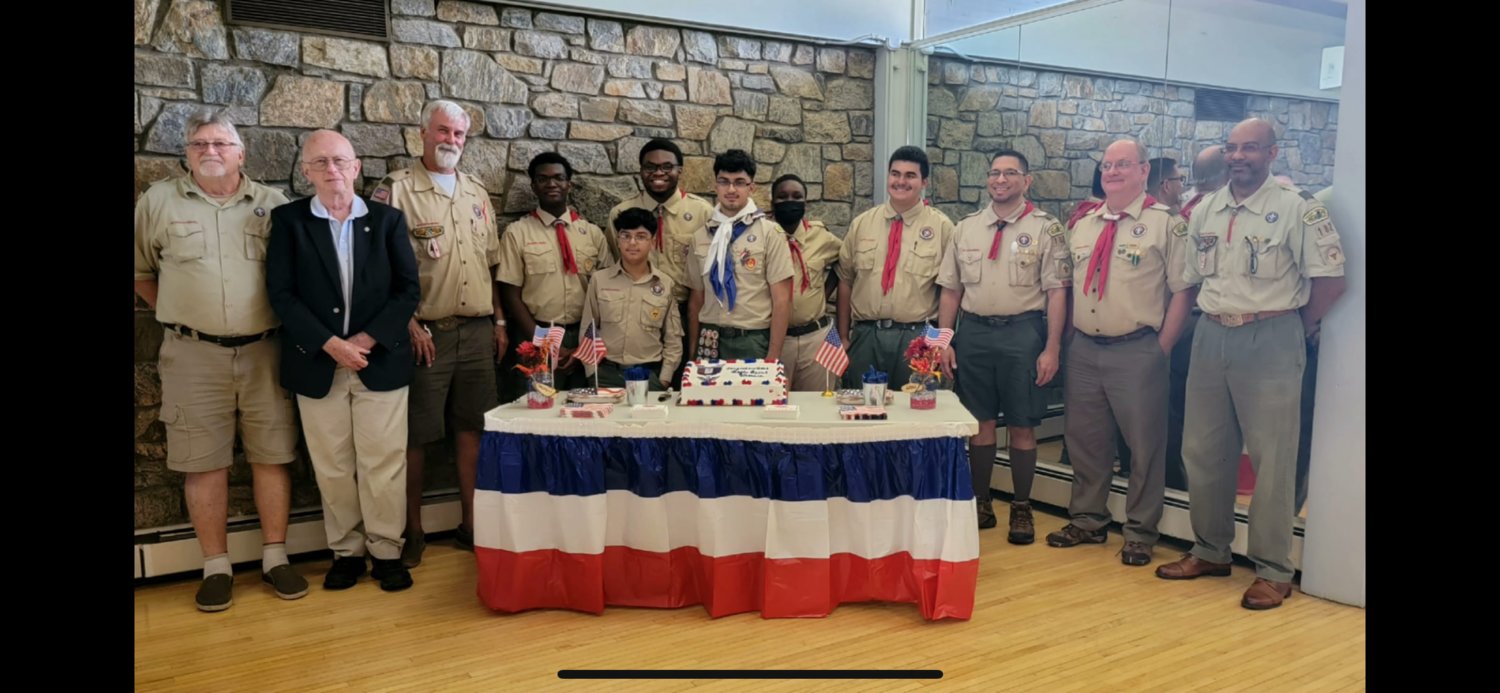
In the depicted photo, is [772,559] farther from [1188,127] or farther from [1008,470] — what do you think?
[1188,127]

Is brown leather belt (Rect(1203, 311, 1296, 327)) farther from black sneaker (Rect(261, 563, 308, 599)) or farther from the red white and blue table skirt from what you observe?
black sneaker (Rect(261, 563, 308, 599))

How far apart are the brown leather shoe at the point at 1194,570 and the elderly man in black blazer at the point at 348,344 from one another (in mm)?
2997

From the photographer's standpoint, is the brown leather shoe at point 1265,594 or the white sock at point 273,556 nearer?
the brown leather shoe at point 1265,594

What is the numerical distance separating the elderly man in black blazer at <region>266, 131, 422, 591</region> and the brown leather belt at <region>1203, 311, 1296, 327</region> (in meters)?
3.07

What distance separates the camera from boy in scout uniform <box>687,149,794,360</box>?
13.9 ft

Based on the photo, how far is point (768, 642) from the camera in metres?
3.22

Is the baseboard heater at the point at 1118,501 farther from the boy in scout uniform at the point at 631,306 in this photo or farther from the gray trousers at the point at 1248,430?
the boy in scout uniform at the point at 631,306

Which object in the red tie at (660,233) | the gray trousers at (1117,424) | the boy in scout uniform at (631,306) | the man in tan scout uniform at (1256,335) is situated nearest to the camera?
the man in tan scout uniform at (1256,335)

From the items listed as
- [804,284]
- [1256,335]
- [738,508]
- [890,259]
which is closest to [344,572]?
[738,508]

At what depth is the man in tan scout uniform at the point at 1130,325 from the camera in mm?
4000

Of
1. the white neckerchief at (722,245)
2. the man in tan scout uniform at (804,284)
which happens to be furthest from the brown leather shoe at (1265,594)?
the white neckerchief at (722,245)

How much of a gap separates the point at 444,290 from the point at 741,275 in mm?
1248

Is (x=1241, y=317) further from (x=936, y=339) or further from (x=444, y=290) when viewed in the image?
(x=444, y=290)

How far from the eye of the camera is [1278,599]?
11.7 feet
